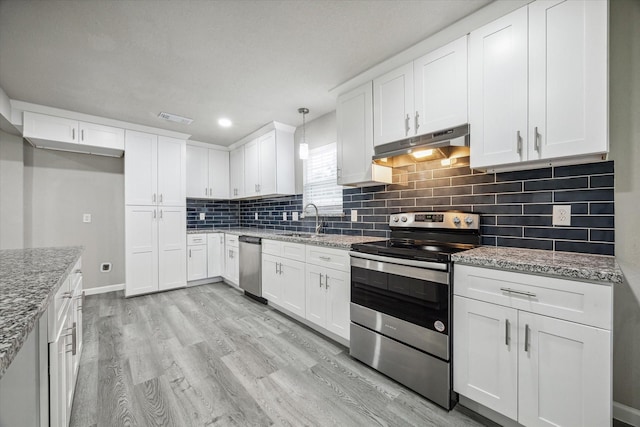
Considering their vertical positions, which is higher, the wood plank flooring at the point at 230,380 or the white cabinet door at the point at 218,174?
the white cabinet door at the point at 218,174

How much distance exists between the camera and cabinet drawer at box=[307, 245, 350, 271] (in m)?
2.31

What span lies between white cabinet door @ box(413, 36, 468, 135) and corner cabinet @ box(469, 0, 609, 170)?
65 millimetres

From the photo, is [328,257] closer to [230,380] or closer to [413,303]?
[413,303]

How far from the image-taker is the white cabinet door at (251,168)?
13.8ft

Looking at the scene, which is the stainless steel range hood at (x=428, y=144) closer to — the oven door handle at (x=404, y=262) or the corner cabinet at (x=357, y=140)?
the corner cabinet at (x=357, y=140)

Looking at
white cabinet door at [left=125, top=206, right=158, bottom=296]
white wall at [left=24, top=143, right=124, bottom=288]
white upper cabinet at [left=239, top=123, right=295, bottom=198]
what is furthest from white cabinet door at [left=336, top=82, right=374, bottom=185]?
white wall at [left=24, top=143, right=124, bottom=288]

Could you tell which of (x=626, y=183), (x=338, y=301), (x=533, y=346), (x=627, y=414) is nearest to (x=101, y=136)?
(x=338, y=301)

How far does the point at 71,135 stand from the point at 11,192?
977 millimetres

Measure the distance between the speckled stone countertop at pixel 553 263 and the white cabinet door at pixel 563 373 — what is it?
23 cm

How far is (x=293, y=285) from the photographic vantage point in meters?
2.88

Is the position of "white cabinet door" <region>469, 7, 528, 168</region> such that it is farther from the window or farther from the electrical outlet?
the window

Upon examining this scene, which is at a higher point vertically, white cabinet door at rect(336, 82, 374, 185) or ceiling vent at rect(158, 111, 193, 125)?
ceiling vent at rect(158, 111, 193, 125)

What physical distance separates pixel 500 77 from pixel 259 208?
389 cm

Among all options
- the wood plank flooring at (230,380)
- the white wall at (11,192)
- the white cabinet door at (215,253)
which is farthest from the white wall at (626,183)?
the white wall at (11,192)
